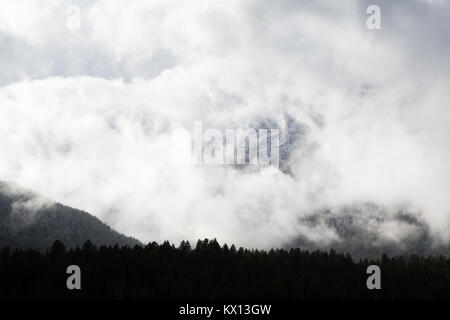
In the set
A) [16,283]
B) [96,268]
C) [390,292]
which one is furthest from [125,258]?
[390,292]

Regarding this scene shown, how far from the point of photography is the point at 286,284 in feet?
381

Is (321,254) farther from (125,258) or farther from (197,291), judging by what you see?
(125,258)
